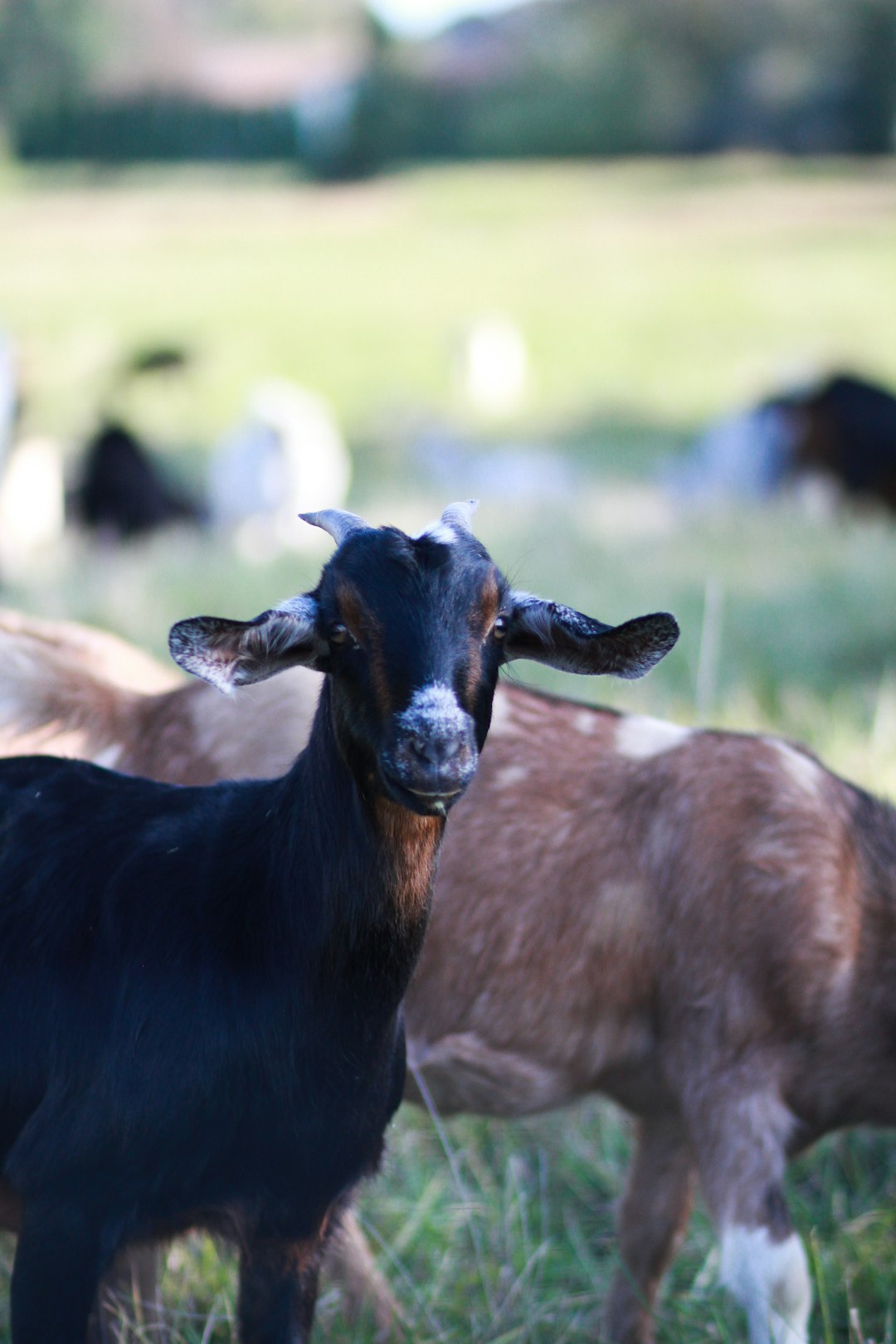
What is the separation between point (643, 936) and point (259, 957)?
3.89 feet

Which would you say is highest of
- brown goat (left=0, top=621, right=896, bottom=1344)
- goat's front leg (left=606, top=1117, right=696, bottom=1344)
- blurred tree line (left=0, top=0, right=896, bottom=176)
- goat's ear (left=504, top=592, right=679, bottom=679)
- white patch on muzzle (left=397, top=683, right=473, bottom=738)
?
blurred tree line (left=0, top=0, right=896, bottom=176)

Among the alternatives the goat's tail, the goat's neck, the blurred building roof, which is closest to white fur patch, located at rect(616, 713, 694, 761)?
the goat's tail

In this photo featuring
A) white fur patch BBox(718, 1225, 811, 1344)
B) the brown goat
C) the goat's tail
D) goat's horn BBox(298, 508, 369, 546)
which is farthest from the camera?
the goat's tail

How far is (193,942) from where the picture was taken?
2.45 meters

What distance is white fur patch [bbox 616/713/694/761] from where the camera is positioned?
3.55 m

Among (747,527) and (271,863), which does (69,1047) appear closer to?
(271,863)

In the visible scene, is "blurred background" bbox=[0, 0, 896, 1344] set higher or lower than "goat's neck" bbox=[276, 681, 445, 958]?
higher

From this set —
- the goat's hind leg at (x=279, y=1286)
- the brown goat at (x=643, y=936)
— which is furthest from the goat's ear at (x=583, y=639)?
the brown goat at (x=643, y=936)

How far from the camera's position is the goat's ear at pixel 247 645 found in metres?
2.10

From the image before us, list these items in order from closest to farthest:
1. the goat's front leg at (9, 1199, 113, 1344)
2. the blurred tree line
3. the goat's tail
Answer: the goat's front leg at (9, 1199, 113, 1344) → the goat's tail → the blurred tree line

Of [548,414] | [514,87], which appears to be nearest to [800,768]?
[548,414]

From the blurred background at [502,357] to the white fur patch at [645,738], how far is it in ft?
3.61

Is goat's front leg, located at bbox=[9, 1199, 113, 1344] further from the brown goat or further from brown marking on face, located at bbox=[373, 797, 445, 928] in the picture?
the brown goat

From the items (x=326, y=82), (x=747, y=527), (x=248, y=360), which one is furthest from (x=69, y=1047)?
(x=326, y=82)
